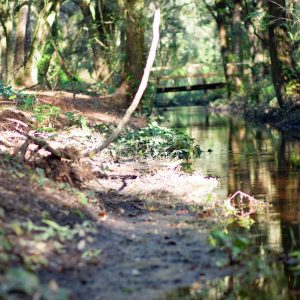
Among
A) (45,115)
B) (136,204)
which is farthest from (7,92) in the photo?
(136,204)

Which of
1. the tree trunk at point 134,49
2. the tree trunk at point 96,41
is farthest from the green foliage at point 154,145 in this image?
the tree trunk at point 96,41

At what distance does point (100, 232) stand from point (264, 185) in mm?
5265

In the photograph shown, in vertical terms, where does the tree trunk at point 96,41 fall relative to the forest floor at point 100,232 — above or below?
above

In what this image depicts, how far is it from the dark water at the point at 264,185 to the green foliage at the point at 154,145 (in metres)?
0.51

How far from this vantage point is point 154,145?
16000 millimetres

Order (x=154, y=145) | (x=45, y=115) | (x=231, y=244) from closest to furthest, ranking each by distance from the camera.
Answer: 1. (x=231, y=244)
2. (x=154, y=145)
3. (x=45, y=115)

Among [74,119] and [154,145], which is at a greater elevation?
[74,119]

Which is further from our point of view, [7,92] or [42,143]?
[7,92]

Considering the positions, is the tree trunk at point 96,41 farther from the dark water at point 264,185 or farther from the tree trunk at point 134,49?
the tree trunk at point 134,49

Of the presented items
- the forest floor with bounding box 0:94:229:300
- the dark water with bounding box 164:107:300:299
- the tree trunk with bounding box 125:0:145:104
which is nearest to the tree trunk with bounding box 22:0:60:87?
the tree trunk with bounding box 125:0:145:104

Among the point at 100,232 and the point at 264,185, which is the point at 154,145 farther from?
the point at 100,232

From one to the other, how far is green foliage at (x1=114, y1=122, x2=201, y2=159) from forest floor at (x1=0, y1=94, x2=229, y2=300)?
108 inches

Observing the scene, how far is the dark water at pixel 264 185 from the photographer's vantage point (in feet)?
23.4

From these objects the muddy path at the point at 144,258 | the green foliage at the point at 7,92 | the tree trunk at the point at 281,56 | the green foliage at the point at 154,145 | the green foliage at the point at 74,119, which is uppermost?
the tree trunk at the point at 281,56
